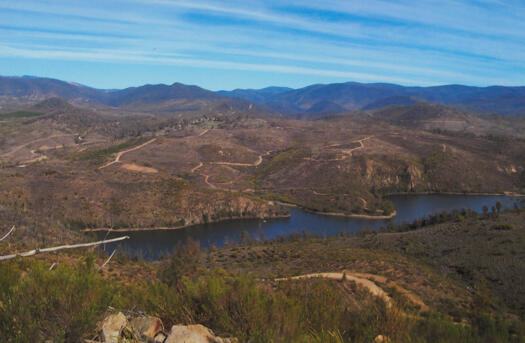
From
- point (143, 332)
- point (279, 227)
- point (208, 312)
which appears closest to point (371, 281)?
point (208, 312)

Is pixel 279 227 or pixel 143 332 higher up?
pixel 143 332

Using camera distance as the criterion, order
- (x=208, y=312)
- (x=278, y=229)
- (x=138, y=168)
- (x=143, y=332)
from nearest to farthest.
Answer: (x=143, y=332) → (x=208, y=312) → (x=278, y=229) → (x=138, y=168)

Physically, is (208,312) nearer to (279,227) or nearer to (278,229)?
(278,229)

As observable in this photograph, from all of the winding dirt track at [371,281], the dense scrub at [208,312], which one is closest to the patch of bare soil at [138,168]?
the winding dirt track at [371,281]

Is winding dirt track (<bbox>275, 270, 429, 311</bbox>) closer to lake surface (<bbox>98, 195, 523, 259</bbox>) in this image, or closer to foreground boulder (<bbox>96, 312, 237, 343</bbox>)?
foreground boulder (<bbox>96, 312, 237, 343</bbox>)

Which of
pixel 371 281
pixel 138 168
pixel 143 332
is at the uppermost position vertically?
pixel 143 332

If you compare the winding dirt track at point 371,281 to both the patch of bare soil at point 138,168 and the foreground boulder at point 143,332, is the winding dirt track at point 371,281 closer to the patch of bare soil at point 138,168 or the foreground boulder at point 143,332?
the foreground boulder at point 143,332
